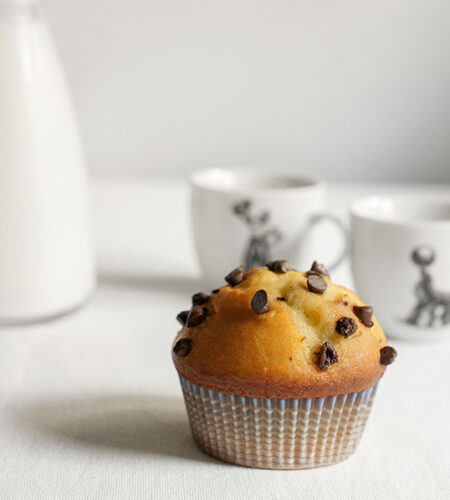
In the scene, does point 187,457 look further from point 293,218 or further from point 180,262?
point 180,262

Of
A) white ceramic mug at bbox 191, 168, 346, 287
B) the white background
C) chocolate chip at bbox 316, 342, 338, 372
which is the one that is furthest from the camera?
the white background

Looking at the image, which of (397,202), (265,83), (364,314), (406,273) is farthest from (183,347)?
(265,83)

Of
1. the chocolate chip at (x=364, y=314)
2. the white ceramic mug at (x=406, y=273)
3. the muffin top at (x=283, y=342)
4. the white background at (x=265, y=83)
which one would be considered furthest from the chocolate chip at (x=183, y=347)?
the white background at (x=265, y=83)

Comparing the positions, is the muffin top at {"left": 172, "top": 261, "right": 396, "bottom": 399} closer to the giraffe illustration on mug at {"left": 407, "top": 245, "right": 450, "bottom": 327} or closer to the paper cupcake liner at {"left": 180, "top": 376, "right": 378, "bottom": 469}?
the paper cupcake liner at {"left": 180, "top": 376, "right": 378, "bottom": 469}

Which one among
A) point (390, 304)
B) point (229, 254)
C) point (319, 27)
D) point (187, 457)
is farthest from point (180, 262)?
point (319, 27)

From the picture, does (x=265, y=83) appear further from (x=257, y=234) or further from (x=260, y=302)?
(x=260, y=302)

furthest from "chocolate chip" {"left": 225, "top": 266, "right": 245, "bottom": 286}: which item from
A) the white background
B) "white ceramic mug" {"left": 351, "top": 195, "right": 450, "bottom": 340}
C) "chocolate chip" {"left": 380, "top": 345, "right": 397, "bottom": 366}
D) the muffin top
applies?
the white background
